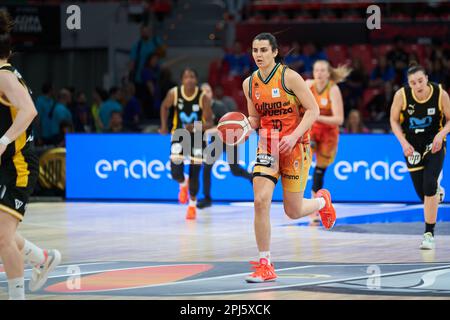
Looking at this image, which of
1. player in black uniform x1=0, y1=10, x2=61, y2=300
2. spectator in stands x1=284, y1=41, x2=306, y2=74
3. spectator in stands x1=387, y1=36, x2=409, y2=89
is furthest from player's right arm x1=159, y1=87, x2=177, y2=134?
player in black uniform x1=0, y1=10, x2=61, y2=300

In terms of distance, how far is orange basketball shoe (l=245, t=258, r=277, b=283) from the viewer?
7.82m

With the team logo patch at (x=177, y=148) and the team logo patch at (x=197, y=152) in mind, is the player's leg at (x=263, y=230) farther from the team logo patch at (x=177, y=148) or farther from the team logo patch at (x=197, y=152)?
the team logo patch at (x=197, y=152)

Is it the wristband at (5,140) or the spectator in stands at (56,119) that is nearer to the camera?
the wristband at (5,140)

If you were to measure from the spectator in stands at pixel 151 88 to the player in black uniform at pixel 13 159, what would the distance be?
14.0 metres

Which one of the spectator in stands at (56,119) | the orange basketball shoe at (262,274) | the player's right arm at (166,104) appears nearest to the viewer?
the orange basketball shoe at (262,274)

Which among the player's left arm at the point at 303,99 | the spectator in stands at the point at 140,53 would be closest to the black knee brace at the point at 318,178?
the player's left arm at the point at 303,99

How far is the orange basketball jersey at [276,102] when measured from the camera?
26.9 feet

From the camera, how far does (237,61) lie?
21750 mm

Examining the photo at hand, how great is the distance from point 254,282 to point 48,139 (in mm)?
11730

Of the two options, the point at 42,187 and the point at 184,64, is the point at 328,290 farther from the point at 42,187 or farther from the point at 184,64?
the point at 184,64

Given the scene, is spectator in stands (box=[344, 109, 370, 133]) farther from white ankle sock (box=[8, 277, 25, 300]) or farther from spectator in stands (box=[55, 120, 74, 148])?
white ankle sock (box=[8, 277, 25, 300])

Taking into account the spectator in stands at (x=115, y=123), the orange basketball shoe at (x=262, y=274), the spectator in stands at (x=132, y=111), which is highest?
the spectator in stands at (x=132, y=111)

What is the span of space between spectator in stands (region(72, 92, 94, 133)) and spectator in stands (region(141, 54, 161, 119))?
1.28 m
